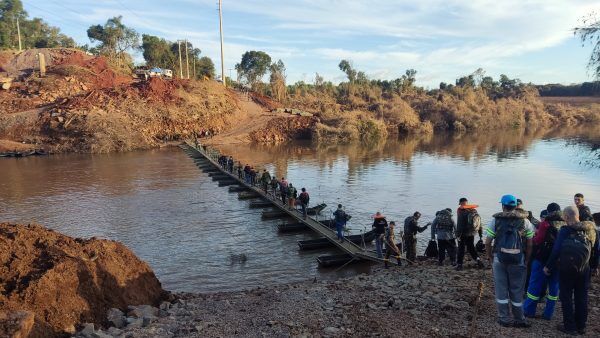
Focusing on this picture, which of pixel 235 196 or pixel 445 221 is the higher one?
pixel 445 221

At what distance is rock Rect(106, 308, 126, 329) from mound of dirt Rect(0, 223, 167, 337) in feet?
0.38

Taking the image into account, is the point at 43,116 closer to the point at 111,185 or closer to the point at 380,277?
the point at 111,185

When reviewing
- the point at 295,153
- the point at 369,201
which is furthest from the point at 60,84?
the point at 369,201

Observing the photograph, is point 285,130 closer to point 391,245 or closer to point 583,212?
point 391,245

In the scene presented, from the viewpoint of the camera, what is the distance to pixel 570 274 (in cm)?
678

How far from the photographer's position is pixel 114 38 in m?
95.4

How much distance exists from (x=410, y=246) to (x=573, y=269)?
6564mm

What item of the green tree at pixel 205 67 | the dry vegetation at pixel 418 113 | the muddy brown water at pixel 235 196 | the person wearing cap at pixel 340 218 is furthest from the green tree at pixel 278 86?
the person wearing cap at pixel 340 218

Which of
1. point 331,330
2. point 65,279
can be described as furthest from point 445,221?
point 65,279

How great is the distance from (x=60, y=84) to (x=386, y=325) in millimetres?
74230

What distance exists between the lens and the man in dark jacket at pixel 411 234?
13008 millimetres

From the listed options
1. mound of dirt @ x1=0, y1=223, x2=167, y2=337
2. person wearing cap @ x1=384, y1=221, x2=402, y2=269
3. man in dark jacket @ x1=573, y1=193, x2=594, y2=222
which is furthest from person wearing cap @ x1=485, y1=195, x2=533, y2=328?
mound of dirt @ x1=0, y1=223, x2=167, y2=337

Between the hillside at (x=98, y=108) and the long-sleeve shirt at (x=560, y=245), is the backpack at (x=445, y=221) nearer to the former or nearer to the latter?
the long-sleeve shirt at (x=560, y=245)

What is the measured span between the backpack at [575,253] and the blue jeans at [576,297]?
120 millimetres
